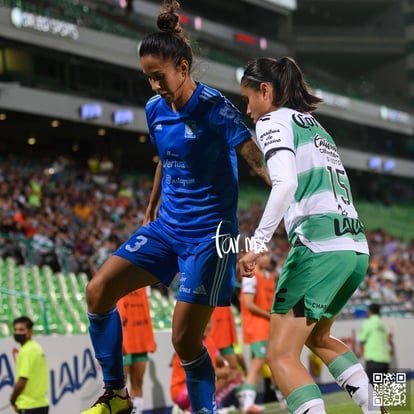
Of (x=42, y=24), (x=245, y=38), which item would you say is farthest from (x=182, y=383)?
(x=245, y=38)

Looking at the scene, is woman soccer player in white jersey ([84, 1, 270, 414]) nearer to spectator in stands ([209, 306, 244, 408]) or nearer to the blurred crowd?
spectator in stands ([209, 306, 244, 408])

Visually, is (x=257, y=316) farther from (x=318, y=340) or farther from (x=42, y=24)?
(x=42, y=24)

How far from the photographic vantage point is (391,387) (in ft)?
21.6

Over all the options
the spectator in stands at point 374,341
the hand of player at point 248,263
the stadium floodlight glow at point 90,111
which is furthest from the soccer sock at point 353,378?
the stadium floodlight glow at point 90,111

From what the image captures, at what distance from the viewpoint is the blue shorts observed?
14.8 ft

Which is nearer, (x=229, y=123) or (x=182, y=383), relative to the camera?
(x=229, y=123)

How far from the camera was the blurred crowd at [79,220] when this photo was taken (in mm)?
17047

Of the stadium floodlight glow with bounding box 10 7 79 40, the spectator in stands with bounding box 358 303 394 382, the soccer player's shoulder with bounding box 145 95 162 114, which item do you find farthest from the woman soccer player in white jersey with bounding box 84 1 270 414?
the stadium floodlight glow with bounding box 10 7 79 40

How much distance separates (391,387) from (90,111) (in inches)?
972

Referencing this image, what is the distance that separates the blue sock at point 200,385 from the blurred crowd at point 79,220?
10778 mm

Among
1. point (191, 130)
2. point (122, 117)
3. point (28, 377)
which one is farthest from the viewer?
point (122, 117)

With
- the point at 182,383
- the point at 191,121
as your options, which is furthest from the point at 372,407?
the point at 182,383

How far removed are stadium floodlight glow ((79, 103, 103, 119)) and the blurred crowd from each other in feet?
5.97

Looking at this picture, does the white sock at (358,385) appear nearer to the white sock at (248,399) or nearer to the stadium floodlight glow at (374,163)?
the white sock at (248,399)
